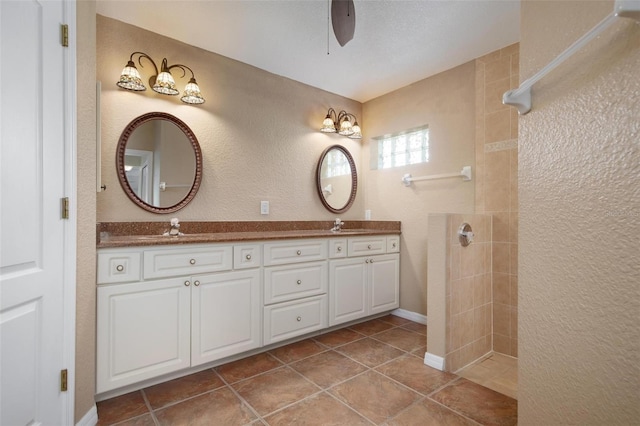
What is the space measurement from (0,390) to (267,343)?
1454 millimetres

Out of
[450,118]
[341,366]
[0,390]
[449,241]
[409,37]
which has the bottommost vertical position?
[341,366]

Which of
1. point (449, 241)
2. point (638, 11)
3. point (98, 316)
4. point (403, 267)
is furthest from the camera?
point (403, 267)

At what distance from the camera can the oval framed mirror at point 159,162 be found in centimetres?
225

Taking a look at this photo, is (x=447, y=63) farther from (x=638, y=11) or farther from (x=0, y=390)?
(x=0, y=390)

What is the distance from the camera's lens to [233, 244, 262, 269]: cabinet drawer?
2.15 m

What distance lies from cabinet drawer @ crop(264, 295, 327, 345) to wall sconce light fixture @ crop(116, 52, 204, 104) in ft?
5.72

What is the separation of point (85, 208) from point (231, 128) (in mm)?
1462

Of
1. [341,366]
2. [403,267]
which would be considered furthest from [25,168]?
[403,267]

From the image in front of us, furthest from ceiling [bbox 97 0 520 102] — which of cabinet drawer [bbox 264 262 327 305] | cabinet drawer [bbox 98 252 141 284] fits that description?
cabinet drawer [bbox 264 262 327 305]

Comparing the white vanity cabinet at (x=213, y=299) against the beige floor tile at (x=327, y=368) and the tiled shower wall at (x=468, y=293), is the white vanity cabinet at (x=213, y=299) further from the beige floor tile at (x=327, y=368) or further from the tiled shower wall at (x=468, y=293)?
the tiled shower wall at (x=468, y=293)

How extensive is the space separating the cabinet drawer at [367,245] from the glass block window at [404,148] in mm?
905

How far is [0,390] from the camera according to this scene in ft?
3.66

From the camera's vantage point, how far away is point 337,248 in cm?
273

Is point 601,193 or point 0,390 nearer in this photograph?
point 601,193
